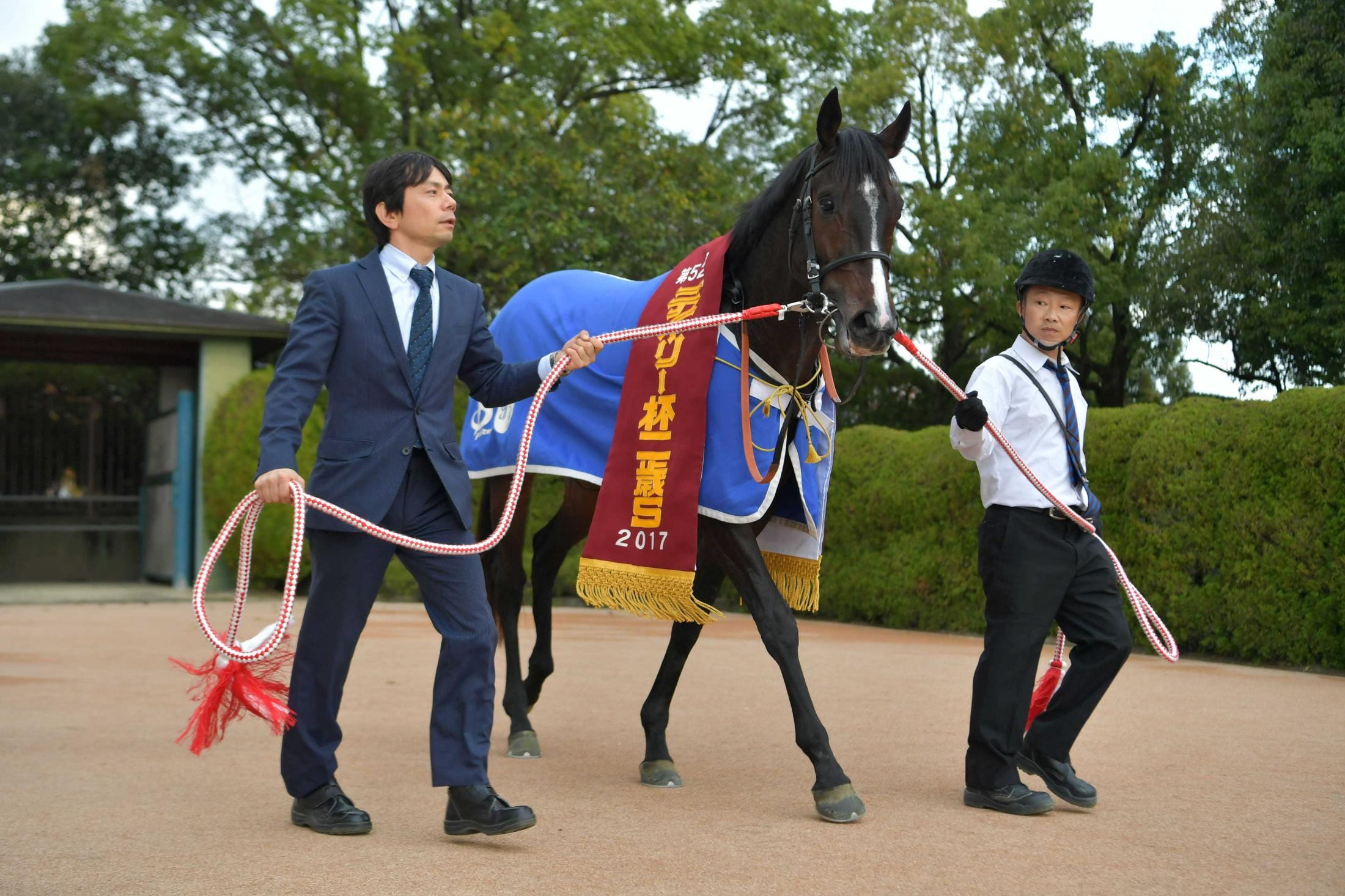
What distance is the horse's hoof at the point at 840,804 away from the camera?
387cm

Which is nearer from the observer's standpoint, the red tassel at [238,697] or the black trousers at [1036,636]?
the red tassel at [238,697]

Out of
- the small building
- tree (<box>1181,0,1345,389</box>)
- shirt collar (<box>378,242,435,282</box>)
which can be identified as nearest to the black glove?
shirt collar (<box>378,242,435,282</box>)

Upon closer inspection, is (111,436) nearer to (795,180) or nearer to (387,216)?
(387,216)

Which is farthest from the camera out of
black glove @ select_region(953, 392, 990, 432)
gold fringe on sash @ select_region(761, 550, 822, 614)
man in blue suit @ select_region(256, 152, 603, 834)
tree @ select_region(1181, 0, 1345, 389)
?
tree @ select_region(1181, 0, 1345, 389)

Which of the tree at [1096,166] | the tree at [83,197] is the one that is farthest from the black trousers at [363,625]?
the tree at [83,197]

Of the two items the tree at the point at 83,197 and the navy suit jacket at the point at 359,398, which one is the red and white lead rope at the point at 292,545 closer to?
the navy suit jacket at the point at 359,398

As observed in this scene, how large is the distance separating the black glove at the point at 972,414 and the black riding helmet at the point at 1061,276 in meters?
0.52

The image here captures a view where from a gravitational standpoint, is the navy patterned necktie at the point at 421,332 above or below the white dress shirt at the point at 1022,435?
above

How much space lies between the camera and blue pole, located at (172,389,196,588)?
15000mm

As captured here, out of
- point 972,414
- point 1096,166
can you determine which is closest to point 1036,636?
point 972,414

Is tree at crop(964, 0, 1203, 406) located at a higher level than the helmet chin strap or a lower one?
higher

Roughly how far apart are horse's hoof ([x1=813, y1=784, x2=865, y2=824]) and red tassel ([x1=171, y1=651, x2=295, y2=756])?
1629 millimetres

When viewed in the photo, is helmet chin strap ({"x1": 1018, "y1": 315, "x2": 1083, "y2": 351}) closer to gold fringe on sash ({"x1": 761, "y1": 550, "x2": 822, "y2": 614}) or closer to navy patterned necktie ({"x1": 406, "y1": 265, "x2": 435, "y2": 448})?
gold fringe on sash ({"x1": 761, "y1": 550, "x2": 822, "y2": 614})

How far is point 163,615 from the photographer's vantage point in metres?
12.2
